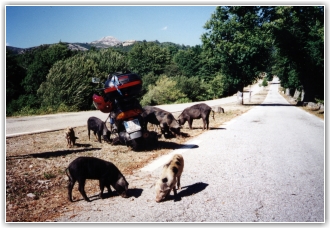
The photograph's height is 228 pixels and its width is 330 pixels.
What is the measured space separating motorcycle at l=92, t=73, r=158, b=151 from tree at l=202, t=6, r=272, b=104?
2299 centimetres

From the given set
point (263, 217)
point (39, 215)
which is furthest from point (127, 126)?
point (263, 217)

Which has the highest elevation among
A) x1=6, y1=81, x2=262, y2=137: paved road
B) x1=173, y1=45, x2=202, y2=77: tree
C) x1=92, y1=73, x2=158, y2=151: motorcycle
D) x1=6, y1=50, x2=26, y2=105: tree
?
x1=173, y1=45, x2=202, y2=77: tree

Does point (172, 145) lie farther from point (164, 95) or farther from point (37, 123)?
point (164, 95)

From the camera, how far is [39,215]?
3.90 metres

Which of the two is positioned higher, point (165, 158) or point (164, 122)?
point (164, 122)

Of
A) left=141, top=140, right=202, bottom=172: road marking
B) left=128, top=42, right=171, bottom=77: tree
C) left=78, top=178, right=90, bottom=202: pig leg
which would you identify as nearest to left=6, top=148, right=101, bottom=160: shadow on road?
left=141, top=140, right=202, bottom=172: road marking

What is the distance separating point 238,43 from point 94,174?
1026 inches

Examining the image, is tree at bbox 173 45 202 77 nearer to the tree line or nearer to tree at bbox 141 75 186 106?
tree at bbox 141 75 186 106

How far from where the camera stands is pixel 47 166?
6145 millimetres

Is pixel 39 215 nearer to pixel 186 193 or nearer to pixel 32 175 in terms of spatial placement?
pixel 32 175

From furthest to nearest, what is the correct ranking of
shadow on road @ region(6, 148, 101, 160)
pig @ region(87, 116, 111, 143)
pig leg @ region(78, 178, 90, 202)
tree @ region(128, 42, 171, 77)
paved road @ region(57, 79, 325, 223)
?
tree @ region(128, 42, 171, 77) → pig @ region(87, 116, 111, 143) → shadow on road @ region(6, 148, 101, 160) → pig leg @ region(78, 178, 90, 202) → paved road @ region(57, 79, 325, 223)

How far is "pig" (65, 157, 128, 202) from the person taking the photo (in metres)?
4.37

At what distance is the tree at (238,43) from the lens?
1038 inches

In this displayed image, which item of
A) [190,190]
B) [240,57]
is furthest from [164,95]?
[190,190]
